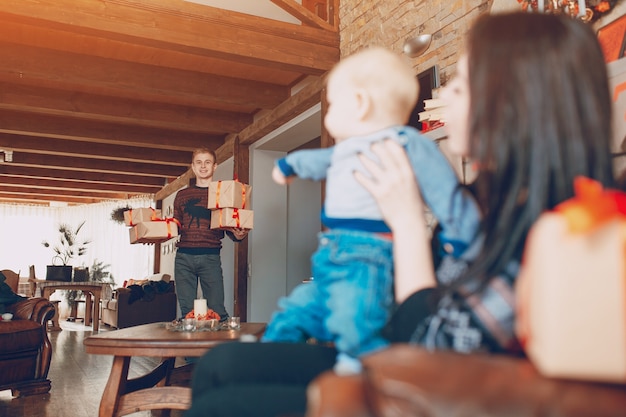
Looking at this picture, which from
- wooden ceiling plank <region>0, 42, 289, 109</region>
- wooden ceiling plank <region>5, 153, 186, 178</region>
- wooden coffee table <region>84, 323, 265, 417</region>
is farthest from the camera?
wooden ceiling plank <region>5, 153, 186, 178</region>

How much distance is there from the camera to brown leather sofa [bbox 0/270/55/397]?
124 inches

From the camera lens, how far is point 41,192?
1195cm

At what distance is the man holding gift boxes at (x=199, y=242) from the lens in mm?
3836

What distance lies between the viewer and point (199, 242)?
3842 mm

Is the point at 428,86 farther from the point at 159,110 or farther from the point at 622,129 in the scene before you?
the point at 159,110

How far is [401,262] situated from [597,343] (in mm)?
392

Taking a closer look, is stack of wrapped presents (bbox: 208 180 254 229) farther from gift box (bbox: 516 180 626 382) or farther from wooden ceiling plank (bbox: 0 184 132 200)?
wooden ceiling plank (bbox: 0 184 132 200)

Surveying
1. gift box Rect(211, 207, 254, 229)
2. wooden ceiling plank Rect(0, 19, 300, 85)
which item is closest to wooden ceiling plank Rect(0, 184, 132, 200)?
wooden ceiling plank Rect(0, 19, 300, 85)

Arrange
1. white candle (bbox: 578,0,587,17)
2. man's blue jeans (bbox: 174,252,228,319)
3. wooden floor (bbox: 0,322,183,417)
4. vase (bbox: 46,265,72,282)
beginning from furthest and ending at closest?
vase (bbox: 46,265,72,282), man's blue jeans (bbox: 174,252,228,319), wooden floor (bbox: 0,322,183,417), white candle (bbox: 578,0,587,17)

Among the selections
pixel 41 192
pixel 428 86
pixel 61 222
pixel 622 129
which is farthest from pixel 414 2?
pixel 61 222

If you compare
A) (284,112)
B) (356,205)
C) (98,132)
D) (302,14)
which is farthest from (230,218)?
(98,132)

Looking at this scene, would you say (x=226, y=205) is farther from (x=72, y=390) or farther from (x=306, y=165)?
(x=306, y=165)

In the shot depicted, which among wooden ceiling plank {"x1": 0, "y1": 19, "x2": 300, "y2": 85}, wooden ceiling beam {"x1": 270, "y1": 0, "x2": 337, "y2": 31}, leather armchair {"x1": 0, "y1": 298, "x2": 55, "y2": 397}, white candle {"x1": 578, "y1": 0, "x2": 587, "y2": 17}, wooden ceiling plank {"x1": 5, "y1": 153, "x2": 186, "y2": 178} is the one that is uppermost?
wooden ceiling beam {"x1": 270, "y1": 0, "x2": 337, "y2": 31}

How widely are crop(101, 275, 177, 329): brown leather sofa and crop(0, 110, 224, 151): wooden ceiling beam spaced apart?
1866 millimetres
